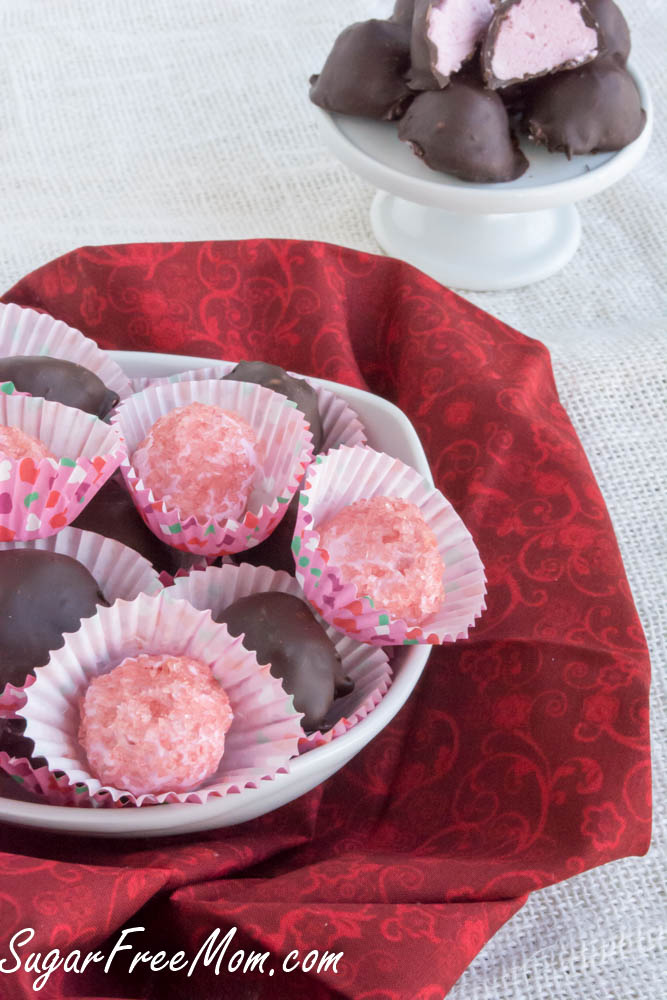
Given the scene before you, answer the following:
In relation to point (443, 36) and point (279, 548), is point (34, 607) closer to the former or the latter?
point (279, 548)

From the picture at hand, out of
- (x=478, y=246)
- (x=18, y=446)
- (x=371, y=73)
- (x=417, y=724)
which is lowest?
(x=417, y=724)

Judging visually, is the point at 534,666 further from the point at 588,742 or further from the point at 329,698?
the point at 329,698

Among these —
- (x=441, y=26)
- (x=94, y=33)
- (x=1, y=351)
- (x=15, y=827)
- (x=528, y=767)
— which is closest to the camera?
(x=15, y=827)

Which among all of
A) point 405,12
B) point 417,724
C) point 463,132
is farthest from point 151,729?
point 405,12

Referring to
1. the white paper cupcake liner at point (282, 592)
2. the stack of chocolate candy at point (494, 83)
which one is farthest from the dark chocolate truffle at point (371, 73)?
the white paper cupcake liner at point (282, 592)

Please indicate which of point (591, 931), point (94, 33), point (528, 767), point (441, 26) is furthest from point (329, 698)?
point (94, 33)

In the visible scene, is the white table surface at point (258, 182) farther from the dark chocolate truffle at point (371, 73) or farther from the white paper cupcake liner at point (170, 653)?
the white paper cupcake liner at point (170, 653)

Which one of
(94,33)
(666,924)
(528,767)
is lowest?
(666,924)

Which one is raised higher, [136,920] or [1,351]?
[1,351]
